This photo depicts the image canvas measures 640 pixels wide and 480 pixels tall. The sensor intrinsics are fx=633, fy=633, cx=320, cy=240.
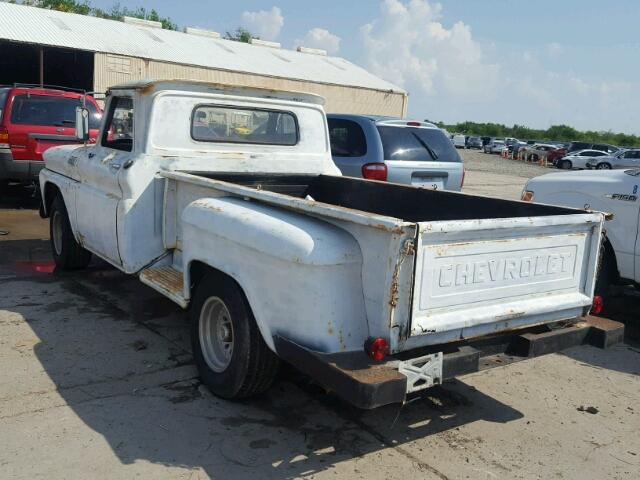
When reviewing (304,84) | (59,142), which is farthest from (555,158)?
(59,142)

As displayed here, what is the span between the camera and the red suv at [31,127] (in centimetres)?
1015

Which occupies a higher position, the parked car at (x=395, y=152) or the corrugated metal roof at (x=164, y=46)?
the corrugated metal roof at (x=164, y=46)

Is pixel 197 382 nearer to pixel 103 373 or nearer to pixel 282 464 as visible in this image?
pixel 103 373

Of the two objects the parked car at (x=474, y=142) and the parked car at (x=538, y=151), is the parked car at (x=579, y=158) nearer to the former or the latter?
the parked car at (x=538, y=151)

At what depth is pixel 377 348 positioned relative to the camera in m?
2.94

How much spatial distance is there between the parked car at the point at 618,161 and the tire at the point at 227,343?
31633mm

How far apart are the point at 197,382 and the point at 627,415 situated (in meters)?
2.82

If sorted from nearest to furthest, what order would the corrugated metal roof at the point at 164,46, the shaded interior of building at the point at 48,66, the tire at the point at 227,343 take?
the tire at the point at 227,343
the corrugated metal roof at the point at 164,46
the shaded interior of building at the point at 48,66

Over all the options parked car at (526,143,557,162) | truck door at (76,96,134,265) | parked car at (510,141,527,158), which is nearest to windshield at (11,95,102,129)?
truck door at (76,96,134,265)

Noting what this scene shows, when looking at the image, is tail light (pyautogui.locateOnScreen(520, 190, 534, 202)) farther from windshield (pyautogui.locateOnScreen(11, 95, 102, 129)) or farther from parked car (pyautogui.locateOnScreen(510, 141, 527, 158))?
parked car (pyautogui.locateOnScreen(510, 141, 527, 158))

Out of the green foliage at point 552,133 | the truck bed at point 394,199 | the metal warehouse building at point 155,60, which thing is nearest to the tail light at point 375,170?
the truck bed at point 394,199

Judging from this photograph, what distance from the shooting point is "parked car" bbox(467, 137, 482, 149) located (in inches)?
2303

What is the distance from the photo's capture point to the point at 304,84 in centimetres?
2864

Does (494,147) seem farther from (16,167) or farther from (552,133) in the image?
(16,167)
